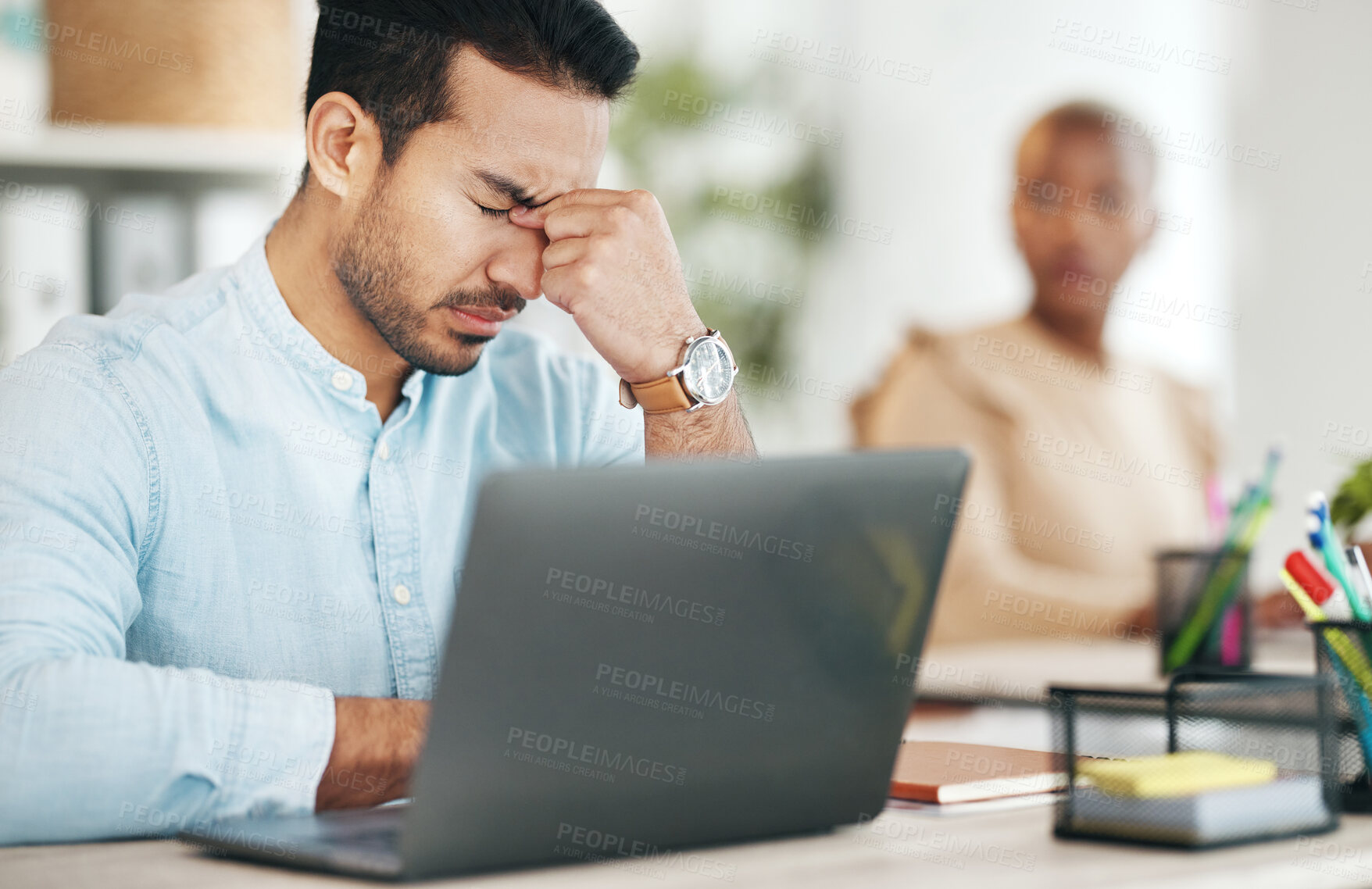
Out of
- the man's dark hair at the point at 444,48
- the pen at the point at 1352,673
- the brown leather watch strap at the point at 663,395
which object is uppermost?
the man's dark hair at the point at 444,48

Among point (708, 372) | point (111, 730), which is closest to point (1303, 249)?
point (708, 372)

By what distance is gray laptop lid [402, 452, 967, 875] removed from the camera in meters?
0.59

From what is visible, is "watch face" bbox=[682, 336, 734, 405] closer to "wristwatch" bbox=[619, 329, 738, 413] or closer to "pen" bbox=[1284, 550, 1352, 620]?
"wristwatch" bbox=[619, 329, 738, 413]

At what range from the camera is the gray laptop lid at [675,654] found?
593 mm

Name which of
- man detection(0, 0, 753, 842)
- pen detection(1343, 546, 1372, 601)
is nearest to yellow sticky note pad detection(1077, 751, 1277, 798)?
pen detection(1343, 546, 1372, 601)

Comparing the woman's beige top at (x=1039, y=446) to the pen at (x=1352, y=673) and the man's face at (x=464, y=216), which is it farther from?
the pen at (x=1352, y=673)

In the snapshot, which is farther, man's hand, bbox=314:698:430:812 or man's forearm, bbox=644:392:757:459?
man's forearm, bbox=644:392:757:459

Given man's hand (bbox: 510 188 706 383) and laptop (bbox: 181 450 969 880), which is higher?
man's hand (bbox: 510 188 706 383)

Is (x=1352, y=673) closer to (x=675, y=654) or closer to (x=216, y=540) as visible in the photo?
(x=675, y=654)

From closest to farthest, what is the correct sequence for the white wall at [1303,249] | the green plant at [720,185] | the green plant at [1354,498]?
the green plant at [1354,498] → the white wall at [1303,249] → the green plant at [720,185]

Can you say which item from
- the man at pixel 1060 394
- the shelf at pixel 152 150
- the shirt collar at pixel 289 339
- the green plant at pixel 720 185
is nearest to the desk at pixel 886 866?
the shirt collar at pixel 289 339

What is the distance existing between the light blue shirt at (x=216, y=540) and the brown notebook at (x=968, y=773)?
390 mm

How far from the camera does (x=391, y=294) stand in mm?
1297

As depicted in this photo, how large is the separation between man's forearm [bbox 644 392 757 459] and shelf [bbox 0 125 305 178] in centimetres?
96
